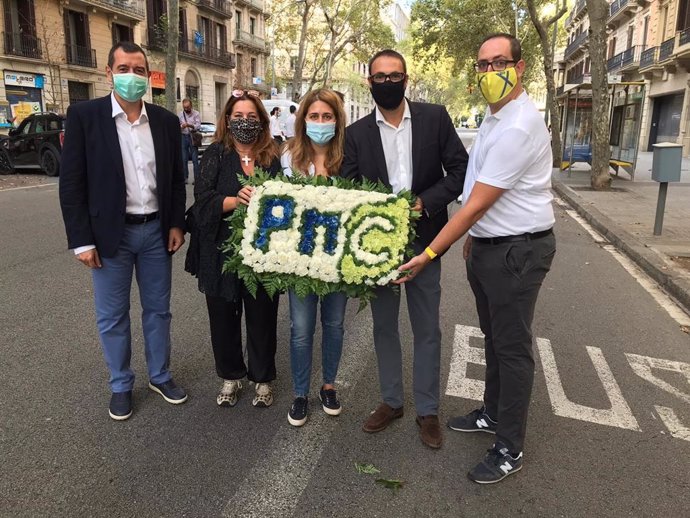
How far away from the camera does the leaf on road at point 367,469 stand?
9.26ft

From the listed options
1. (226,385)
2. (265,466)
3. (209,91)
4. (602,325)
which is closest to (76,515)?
(265,466)

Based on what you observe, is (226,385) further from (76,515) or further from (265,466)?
(76,515)

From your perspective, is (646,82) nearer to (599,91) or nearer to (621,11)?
(599,91)

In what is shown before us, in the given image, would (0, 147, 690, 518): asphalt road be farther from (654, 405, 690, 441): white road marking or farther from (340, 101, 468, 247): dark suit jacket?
(340, 101, 468, 247): dark suit jacket

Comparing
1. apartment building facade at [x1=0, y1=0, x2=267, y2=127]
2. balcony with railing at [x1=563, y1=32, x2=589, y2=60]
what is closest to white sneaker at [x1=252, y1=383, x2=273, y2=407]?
apartment building facade at [x1=0, y1=0, x2=267, y2=127]

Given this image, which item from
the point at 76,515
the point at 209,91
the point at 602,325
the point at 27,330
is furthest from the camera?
the point at 209,91

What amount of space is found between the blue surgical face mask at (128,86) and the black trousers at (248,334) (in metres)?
1.20

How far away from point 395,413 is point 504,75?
75.9 inches

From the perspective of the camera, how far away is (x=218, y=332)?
3424 mm

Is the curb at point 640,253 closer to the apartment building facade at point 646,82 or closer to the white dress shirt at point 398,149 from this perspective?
the white dress shirt at point 398,149

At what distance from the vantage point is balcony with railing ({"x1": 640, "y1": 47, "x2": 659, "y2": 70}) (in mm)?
30500

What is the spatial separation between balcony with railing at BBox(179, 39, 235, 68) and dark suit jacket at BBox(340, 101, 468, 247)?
122ft

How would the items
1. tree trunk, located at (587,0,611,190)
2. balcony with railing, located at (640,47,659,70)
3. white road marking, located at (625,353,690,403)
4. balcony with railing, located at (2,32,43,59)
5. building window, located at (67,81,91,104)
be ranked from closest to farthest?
white road marking, located at (625,353,690,403), tree trunk, located at (587,0,611,190), balcony with railing, located at (2,32,43,59), building window, located at (67,81,91,104), balcony with railing, located at (640,47,659,70)

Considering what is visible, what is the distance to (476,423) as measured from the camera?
128 inches
